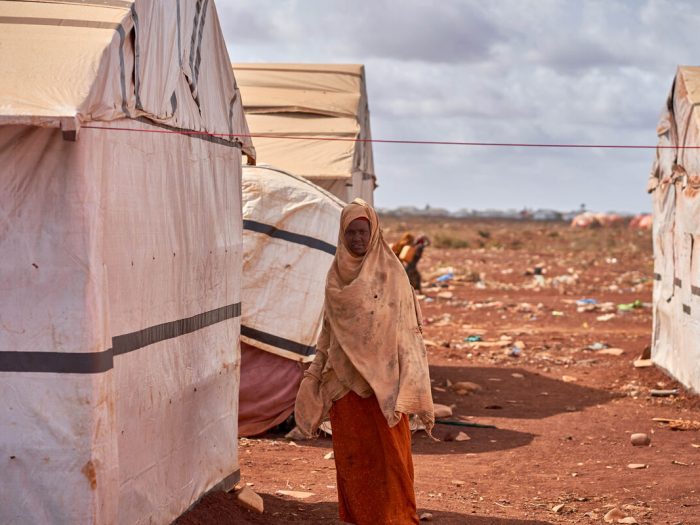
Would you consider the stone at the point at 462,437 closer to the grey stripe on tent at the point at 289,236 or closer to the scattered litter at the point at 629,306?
the grey stripe on tent at the point at 289,236

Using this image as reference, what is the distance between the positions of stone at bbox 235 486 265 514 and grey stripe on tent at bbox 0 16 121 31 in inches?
110

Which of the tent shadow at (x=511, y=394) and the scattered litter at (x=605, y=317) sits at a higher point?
Answer: the scattered litter at (x=605, y=317)

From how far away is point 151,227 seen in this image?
15.2ft

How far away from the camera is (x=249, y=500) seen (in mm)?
5867

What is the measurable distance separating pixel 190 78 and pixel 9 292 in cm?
183

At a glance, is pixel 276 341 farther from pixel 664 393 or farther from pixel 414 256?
pixel 414 256

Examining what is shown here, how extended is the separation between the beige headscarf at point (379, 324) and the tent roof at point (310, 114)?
6.19m

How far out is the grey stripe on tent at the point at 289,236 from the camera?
8.45 metres

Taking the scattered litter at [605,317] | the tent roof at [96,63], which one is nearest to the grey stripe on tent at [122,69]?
the tent roof at [96,63]

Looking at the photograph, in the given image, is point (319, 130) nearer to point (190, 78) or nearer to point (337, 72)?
point (337, 72)

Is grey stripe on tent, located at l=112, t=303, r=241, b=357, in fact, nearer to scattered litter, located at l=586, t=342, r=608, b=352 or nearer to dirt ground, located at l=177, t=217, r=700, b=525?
dirt ground, located at l=177, t=217, r=700, b=525

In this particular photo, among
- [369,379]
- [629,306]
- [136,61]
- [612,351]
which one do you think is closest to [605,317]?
[629,306]

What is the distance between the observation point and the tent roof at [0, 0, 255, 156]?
3.73 meters

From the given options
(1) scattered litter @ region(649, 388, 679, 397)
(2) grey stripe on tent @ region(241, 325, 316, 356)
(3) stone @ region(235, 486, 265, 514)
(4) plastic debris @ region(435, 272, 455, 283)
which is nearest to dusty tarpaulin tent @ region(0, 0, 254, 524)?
(3) stone @ region(235, 486, 265, 514)
